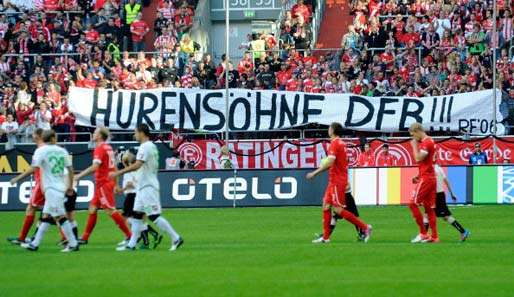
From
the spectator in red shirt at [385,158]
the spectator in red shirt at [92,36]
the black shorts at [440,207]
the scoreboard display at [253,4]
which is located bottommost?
the spectator in red shirt at [385,158]

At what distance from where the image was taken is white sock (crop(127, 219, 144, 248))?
22.0m

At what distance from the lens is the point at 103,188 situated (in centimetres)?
2383

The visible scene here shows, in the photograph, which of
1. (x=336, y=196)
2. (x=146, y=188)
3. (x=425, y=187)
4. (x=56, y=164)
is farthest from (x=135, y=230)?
(x=425, y=187)

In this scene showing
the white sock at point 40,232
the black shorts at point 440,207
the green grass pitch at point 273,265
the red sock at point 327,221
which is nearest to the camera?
the green grass pitch at point 273,265

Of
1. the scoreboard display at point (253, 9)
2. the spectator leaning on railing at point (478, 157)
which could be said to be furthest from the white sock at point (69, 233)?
the scoreboard display at point (253, 9)

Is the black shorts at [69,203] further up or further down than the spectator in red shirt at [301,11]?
further down

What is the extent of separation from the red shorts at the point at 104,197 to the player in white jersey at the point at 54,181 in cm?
132

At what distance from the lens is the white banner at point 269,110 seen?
132 ft

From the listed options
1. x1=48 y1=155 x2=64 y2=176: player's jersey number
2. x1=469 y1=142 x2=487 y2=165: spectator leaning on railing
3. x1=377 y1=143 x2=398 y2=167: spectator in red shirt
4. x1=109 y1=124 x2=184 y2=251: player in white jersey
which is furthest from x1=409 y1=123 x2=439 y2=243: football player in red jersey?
x1=377 y1=143 x2=398 y2=167: spectator in red shirt

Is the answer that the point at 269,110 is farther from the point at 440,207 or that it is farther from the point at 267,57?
the point at 440,207

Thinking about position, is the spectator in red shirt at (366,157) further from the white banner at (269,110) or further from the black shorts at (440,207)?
the black shorts at (440,207)

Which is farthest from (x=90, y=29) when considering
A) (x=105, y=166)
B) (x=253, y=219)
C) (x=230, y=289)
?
(x=230, y=289)

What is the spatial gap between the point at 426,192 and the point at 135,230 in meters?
5.19

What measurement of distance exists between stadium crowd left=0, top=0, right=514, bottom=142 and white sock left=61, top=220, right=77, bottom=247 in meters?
19.0
